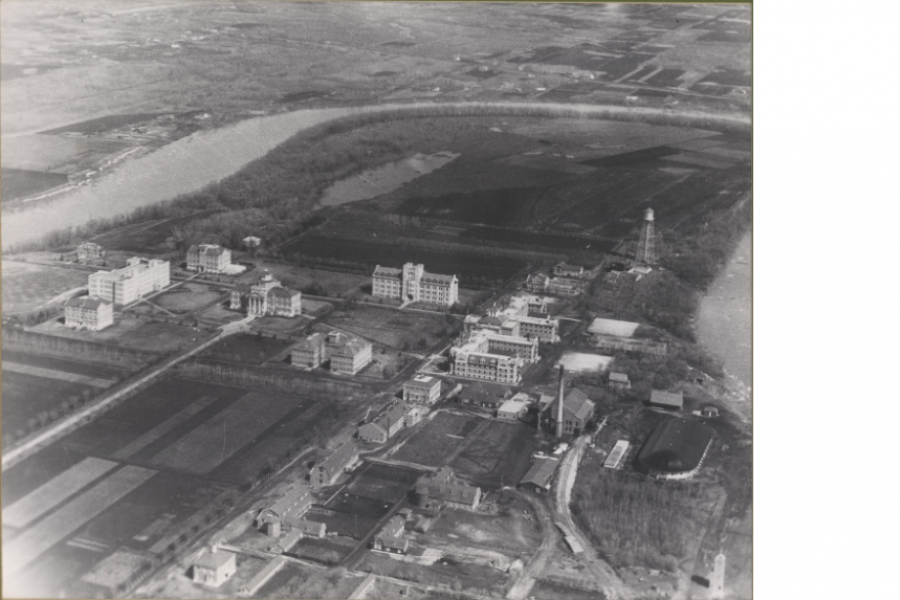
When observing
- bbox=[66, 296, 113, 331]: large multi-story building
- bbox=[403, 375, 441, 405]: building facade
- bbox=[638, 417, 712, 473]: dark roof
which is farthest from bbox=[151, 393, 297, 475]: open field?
bbox=[638, 417, 712, 473]: dark roof

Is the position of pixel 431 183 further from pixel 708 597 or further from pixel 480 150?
pixel 708 597

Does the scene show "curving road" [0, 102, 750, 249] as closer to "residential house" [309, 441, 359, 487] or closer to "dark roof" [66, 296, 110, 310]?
"dark roof" [66, 296, 110, 310]

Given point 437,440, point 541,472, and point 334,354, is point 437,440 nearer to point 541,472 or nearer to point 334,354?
point 541,472

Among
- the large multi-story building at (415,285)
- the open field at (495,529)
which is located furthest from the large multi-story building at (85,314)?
the open field at (495,529)

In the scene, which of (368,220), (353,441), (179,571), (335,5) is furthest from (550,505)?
(335,5)

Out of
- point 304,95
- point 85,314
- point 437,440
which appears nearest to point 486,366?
point 437,440

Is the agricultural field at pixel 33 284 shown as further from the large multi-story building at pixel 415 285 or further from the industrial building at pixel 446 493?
the industrial building at pixel 446 493
